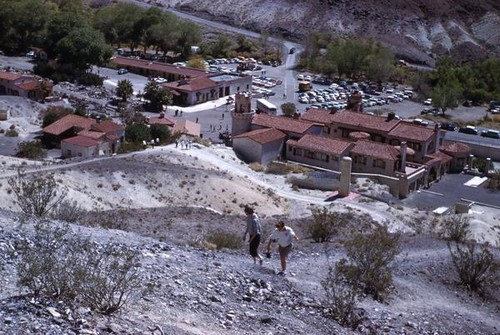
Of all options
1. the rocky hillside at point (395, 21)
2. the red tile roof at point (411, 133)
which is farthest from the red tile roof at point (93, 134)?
Answer: the rocky hillside at point (395, 21)

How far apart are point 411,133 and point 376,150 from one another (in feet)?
15.8

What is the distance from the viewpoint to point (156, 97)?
2427 inches

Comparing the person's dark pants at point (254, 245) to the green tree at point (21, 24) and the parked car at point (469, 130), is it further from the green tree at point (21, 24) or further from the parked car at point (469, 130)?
the green tree at point (21, 24)

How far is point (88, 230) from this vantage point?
15.6m

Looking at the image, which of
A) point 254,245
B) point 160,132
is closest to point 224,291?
point 254,245

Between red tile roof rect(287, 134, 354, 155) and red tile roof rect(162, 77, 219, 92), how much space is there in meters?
21.6

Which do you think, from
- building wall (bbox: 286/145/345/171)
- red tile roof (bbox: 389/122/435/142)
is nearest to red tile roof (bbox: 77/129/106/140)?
building wall (bbox: 286/145/345/171)

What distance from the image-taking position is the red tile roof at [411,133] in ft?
158

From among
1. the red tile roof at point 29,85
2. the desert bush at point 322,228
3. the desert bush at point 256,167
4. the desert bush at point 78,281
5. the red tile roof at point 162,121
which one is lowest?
the desert bush at point 256,167

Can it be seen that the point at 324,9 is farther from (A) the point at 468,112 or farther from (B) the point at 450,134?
(B) the point at 450,134

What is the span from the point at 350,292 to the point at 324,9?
4031 inches

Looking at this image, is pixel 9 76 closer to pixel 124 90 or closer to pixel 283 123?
pixel 124 90

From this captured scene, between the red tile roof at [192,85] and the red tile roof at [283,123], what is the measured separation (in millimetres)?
17801

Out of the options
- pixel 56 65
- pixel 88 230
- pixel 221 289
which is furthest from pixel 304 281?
pixel 56 65
